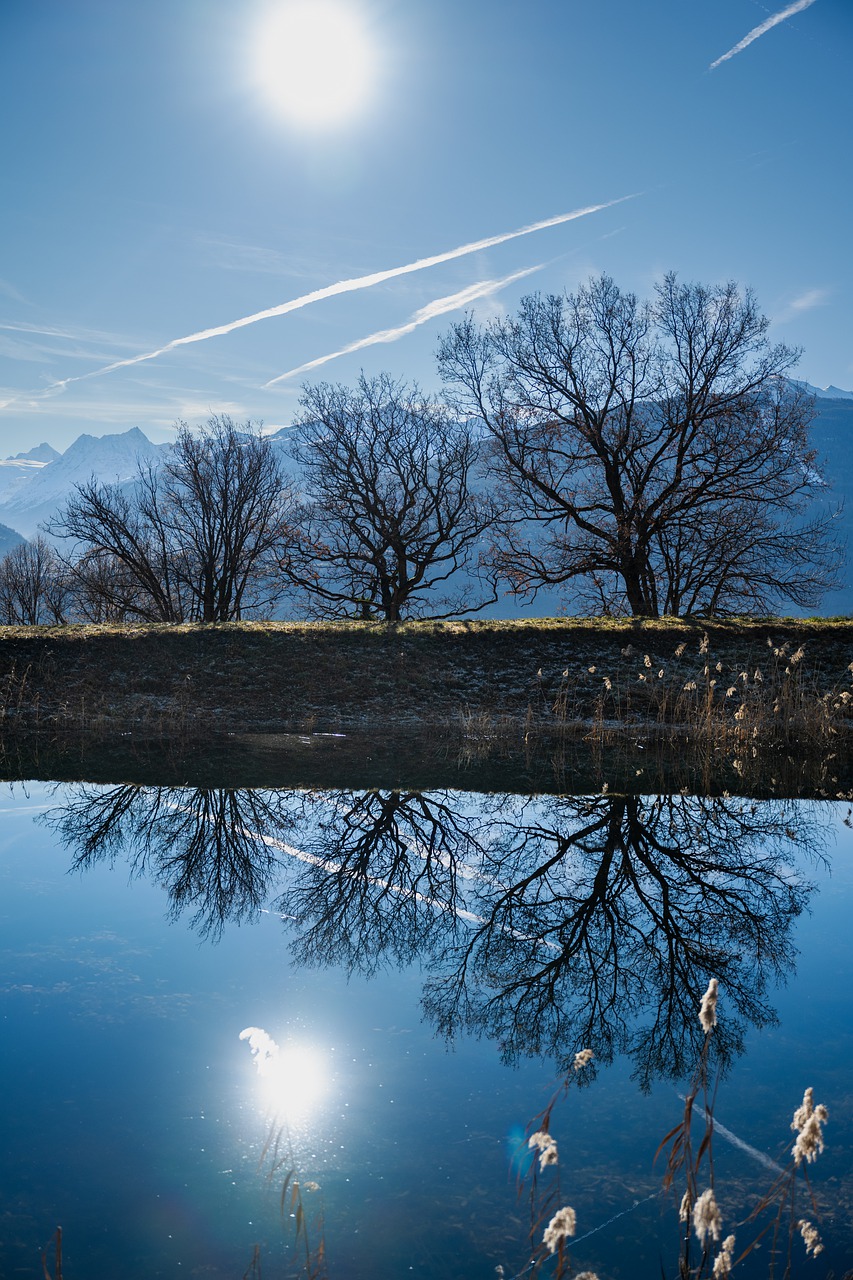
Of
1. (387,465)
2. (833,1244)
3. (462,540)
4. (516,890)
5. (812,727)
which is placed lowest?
(833,1244)

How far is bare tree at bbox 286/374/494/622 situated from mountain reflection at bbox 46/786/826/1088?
1871cm

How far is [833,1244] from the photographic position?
352 centimetres

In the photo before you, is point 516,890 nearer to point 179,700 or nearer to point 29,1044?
point 29,1044

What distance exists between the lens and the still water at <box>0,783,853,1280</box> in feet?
A: 11.8

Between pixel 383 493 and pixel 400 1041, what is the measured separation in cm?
2614

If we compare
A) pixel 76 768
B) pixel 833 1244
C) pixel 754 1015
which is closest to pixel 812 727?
pixel 754 1015

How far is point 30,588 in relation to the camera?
2200 inches

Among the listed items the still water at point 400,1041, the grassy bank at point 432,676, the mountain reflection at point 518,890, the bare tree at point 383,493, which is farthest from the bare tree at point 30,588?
the still water at point 400,1041

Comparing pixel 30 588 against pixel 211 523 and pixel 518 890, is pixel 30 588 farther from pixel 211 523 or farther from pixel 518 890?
pixel 518 890

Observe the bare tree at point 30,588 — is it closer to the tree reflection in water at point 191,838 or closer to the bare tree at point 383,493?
the bare tree at point 383,493

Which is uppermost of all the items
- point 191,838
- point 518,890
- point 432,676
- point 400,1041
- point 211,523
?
point 211,523

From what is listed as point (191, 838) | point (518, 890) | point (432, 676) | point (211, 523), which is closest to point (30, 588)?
point (211, 523)

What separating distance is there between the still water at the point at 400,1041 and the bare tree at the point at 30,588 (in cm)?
4554

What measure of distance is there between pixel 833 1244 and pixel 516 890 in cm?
437
